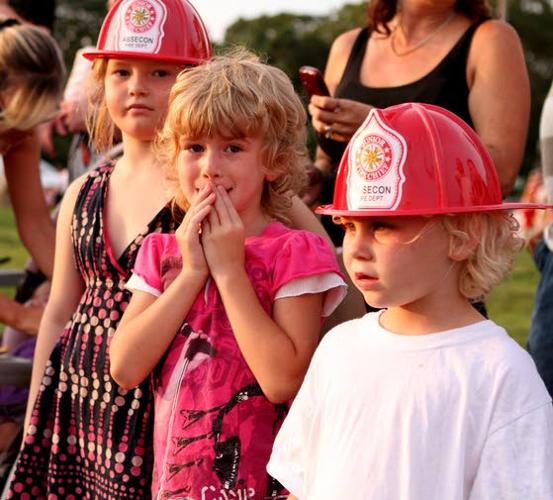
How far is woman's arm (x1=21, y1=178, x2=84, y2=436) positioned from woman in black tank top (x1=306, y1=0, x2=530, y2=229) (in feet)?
2.59

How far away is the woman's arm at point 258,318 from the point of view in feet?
8.98

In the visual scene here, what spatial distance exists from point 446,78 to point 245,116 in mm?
900

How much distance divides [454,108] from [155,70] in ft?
2.97

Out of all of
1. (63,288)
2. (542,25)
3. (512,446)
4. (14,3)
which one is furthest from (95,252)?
(542,25)

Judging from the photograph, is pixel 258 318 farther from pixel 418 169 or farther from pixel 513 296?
pixel 513 296

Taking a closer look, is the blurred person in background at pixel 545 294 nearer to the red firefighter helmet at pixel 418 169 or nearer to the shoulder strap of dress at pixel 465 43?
the shoulder strap of dress at pixel 465 43

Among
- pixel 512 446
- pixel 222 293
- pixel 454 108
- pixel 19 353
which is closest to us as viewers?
pixel 512 446

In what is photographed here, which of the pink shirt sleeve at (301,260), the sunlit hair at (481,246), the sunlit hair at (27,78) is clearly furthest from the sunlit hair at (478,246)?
the sunlit hair at (27,78)

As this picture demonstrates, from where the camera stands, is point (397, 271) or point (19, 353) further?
point (19, 353)

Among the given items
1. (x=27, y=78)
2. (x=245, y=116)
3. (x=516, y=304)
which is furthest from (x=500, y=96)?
(x=516, y=304)

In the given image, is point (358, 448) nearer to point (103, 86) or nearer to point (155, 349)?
point (155, 349)

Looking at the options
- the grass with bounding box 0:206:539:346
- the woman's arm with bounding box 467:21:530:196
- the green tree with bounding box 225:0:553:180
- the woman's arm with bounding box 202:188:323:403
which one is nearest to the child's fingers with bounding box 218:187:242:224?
the woman's arm with bounding box 202:188:323:403

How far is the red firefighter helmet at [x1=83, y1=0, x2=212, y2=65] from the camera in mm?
3156

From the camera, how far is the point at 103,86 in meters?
3.38
